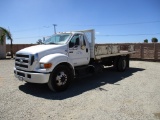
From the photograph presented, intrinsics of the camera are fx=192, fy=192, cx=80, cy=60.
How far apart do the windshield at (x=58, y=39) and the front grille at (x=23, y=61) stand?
1.71 metres

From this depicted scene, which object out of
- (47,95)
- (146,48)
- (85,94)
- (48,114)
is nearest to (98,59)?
(85,94)

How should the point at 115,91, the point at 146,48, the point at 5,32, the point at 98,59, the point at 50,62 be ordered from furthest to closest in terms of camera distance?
the point at 5,32
the point at 146,48
the point at 98,59
the point at 115,91
the point at 50,62

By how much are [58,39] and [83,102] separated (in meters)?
3.61

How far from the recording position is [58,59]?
735 centimetres

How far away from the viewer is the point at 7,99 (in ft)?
21.5

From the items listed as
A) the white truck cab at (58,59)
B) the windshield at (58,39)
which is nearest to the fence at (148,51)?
the white truck cab at (58,59)

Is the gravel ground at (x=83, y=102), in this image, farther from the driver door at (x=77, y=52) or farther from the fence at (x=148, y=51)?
the fence at (x=148, y=51)

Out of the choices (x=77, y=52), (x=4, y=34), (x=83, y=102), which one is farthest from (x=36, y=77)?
(x=4, y=34)

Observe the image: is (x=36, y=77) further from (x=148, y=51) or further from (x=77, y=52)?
(x=148, y=51)

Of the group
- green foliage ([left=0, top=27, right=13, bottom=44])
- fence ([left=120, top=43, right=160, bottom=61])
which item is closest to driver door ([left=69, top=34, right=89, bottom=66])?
fence ([left=120, top=43, right=160, bottom=61])

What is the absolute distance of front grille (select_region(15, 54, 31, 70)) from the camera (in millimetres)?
7234

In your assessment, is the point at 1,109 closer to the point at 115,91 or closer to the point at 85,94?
the point at 85,94

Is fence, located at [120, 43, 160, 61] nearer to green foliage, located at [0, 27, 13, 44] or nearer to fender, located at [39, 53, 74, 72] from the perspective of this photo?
fender, located at [39, 53, 74, 72]

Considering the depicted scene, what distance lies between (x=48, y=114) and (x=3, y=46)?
2300cm
